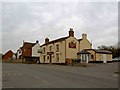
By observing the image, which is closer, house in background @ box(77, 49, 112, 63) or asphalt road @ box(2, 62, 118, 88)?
asphalt road @ box(2, 62, 118, 88)

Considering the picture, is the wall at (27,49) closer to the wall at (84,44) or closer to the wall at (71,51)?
the wall at (84,44)

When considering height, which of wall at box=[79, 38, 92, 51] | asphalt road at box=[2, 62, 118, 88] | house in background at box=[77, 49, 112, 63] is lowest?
asphalt road at box=[2, 62, 118, 88]

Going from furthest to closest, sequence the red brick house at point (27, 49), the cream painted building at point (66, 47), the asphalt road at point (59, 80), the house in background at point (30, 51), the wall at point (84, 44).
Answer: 1. the red brick house at point (27, 49)
2. the house in background at point (30, 51)
3. the wall at point (84, 44)
4. the cream painted building at point (66, 47)
5. the asphalt road at point (59, 80)

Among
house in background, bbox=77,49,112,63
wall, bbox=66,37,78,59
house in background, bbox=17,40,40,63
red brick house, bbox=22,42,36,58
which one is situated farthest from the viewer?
red brick house, bbox=22,42,36,58

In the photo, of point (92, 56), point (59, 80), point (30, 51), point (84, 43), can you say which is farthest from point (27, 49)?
point (59, 80)

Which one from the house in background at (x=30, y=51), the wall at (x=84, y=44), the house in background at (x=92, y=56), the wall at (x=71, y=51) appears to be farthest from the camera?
the house in background at (x=30, y=51)

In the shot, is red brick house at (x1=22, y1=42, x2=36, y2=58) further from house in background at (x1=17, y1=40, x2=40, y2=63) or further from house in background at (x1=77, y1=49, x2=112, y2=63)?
house in background at (x1=77, y1=49, x2=112, y2=63)

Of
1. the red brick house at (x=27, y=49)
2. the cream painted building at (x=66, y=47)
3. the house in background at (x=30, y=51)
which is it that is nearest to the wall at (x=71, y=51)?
the cream painted building at (x=66, y=47)

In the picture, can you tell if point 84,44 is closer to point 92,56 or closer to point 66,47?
point 92,56

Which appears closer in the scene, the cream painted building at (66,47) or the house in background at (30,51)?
the cream painted building at (66,47)

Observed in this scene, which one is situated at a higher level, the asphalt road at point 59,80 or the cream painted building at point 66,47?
the cream painted building at point 66,47

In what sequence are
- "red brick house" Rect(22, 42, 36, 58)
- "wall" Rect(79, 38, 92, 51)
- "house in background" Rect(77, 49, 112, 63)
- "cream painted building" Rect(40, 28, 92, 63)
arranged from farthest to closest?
"red brick house" Rect(22, 42, 36, 58) < "wall" Rect(79, 38, 92, 51) < "cream painted building" Rect(40, 28, 92, 63) < "house in background" Rect(77, 49, 112, 63)

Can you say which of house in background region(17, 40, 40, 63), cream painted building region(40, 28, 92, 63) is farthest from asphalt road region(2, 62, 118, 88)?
house in background region(17, 40, 40, 63)

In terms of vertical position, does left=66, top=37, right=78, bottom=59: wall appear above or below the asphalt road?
above
